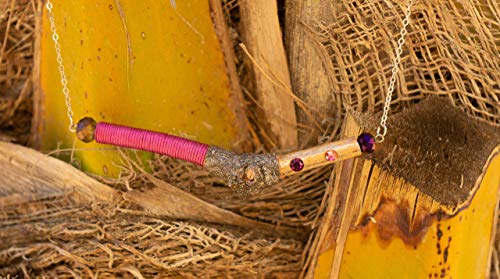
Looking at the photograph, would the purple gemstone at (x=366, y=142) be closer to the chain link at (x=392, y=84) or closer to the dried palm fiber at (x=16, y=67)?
the chain link at (x=392, y=84)

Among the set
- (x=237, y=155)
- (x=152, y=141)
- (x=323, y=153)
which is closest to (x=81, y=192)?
(x=152, y=141)

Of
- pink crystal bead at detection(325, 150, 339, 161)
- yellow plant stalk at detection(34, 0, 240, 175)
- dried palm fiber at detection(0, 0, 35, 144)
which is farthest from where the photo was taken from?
dried palm fiber at detection(0, 0, 35, 144)

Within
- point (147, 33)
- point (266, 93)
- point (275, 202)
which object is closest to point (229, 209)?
point (275, 202)

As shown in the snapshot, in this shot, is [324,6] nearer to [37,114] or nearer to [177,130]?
[177,130]

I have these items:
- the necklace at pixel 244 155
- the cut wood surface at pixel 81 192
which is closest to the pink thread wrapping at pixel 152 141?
the necklace at pixel 244 155

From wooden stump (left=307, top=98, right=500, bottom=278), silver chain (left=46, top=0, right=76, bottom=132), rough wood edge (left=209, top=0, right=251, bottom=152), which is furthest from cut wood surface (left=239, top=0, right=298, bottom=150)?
silver chain (left=46, top=0, right=76, bottom=132)

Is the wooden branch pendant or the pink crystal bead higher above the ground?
the pink crystal bead

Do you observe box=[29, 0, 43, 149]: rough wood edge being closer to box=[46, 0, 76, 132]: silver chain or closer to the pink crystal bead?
box=[46, 0, 76, 132]: silver chain

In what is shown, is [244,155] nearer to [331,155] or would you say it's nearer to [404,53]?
[331,155]
